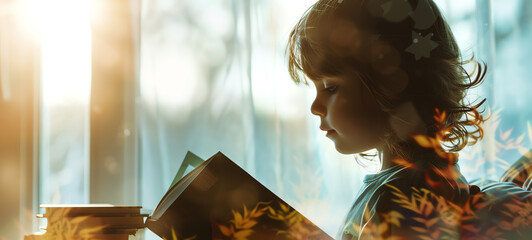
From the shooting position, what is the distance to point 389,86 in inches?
30.1

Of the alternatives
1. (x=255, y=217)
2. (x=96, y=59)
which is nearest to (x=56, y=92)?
(x=96, y=59)

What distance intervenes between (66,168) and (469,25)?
1256 mm

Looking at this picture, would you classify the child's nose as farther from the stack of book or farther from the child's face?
the stack of book

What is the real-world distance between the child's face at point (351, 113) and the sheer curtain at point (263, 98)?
512mm

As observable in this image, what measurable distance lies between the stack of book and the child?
0.37 metres

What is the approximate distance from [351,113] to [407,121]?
0.32ft

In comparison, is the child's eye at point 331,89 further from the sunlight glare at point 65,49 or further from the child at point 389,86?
the sunlight glare at point 65,49

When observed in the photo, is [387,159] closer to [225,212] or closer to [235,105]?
[225,212]

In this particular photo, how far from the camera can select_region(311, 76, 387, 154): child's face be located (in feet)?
2.55

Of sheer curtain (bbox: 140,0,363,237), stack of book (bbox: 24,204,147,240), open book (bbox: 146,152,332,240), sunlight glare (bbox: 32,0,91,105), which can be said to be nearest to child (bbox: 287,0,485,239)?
open book (bbox: 146,152,332,240)

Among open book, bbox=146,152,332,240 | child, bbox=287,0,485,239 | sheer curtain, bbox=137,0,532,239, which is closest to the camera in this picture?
open book, bbox=146,152,332,240

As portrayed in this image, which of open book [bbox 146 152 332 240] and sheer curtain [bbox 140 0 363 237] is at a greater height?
sheer curtain [bbox 140 0 363 237]

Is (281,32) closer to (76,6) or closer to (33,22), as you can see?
(76,6)
